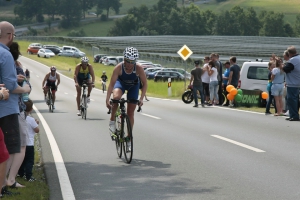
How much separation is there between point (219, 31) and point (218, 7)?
31.1 m

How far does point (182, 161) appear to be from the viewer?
401 inches

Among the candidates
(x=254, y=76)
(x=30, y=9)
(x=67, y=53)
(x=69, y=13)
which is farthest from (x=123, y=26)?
(x=254, y=76)

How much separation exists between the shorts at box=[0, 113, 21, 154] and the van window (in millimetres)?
17880

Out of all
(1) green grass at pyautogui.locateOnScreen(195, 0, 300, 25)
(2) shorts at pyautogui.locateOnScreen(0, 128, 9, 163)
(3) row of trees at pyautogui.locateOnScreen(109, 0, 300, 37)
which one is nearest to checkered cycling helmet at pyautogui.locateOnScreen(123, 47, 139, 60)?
(2) shorts at pyautogui.locateOnScreen(0, 128, 9, 163)

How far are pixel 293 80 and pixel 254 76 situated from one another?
23.7ft

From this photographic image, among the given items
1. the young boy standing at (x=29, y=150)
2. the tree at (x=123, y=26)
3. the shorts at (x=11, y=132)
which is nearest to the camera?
the shorts at (x=11, y=132)

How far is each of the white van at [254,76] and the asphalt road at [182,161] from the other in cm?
666

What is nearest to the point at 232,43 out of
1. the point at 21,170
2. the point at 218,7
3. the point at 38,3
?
the point at 218,7

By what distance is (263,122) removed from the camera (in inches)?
643

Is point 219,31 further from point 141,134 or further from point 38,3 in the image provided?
point 141,134

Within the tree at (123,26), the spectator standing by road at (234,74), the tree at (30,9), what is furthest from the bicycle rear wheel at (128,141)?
the tree at (30,9)

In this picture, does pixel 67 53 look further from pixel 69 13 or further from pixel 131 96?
pixel 69 13

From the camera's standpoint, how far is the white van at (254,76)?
24.0 m

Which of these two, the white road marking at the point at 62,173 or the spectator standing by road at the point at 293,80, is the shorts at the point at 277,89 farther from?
the white road marking at the point at 62,173
